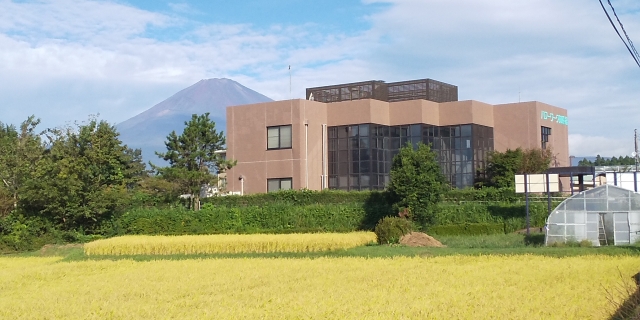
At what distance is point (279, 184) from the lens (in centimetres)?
5372

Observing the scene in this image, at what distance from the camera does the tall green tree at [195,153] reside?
47781 millimetres

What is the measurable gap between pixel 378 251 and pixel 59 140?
21.8 metres

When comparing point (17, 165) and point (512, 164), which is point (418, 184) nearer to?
point (512, 164)

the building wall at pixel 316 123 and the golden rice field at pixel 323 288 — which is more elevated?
the building wall at pixel 316 123

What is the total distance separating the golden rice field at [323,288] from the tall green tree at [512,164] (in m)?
25.9

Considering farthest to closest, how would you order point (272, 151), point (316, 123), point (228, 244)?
point (272, 151), point (316, 123), point (228, 244)

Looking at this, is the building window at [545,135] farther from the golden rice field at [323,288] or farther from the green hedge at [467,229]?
the golden rice field at [323,288]

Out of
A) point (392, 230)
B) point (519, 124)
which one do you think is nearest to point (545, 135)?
point (519, 124)

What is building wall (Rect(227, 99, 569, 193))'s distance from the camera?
52938 mm

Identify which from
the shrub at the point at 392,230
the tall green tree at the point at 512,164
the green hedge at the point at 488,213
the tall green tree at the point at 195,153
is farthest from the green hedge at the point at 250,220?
the tall green tree at the point at 512,164

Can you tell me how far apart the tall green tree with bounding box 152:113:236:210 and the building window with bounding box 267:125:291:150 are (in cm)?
564

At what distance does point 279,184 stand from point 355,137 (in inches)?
251

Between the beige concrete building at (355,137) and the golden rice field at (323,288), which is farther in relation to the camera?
the beige concrete building at (355,137)

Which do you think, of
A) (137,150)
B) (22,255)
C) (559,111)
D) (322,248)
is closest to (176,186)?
(22,255)
